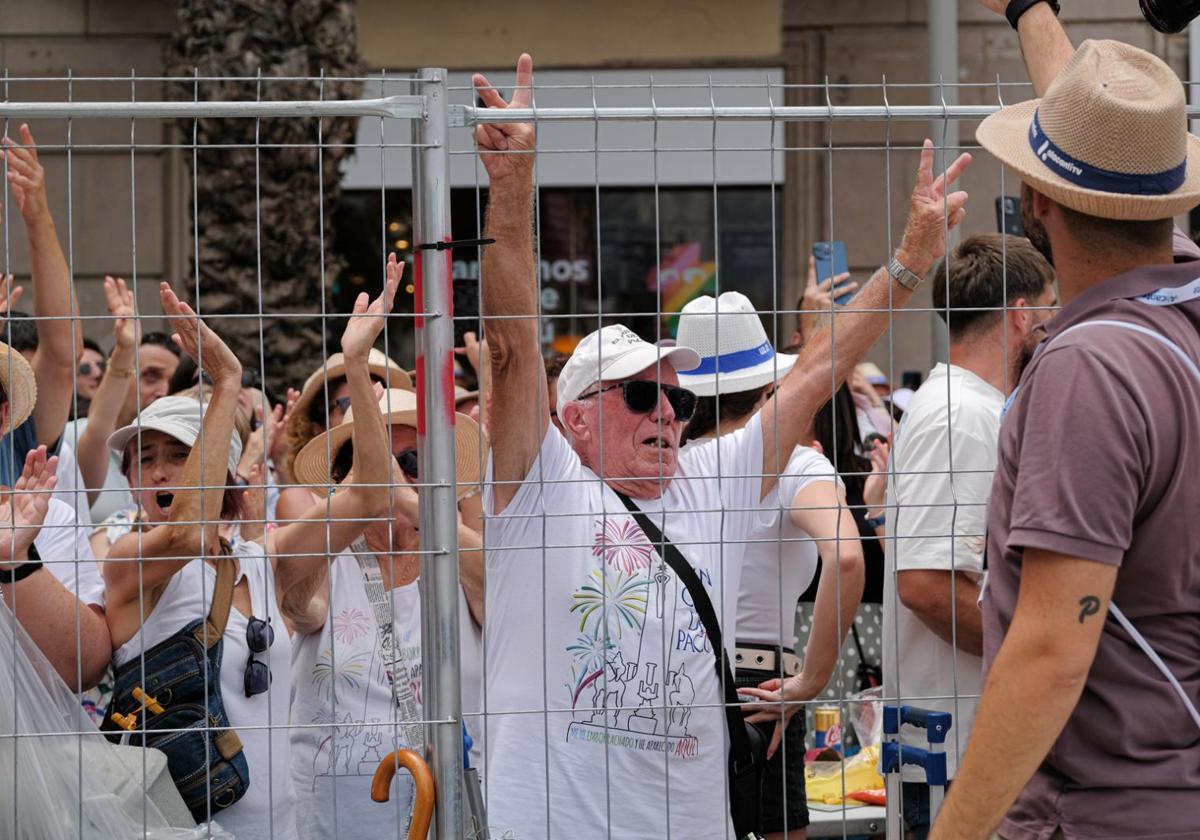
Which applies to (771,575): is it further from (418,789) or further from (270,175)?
(270,175)

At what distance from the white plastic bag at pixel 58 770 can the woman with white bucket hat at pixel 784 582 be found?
4.24 ft

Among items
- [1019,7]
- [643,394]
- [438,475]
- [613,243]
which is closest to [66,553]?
[438,475]

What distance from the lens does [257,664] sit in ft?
11.7

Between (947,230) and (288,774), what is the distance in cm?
193

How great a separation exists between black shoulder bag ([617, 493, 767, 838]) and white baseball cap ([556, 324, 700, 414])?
0.28 meters

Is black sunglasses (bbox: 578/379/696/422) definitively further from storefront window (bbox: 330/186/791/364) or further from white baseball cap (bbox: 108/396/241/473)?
storefront window (bbox: 330/186/791/364)

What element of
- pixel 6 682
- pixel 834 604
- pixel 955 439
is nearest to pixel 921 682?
pixel 834 604

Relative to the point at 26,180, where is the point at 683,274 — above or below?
above

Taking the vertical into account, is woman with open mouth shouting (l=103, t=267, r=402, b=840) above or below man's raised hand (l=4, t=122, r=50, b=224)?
below

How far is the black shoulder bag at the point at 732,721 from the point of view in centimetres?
309

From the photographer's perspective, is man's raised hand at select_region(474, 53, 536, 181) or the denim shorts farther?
the denim shorts

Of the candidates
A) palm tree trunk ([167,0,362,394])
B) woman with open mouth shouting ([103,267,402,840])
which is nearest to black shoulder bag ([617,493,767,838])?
woman with open mouth shouting ([103,267,402,840])

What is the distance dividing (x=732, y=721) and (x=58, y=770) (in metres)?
1.34

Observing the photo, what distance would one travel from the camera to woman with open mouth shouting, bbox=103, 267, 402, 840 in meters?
3.21
